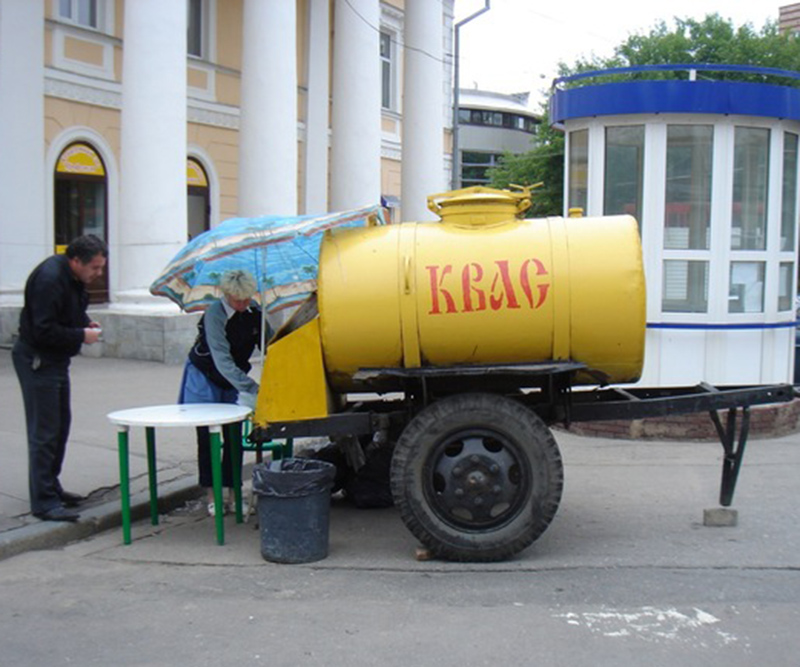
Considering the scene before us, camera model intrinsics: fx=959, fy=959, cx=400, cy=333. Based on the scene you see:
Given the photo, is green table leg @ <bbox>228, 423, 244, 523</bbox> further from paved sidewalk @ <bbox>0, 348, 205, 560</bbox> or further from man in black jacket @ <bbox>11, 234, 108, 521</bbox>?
man in black jacket @ <bbox>11, 234, 108, 521</bbox>

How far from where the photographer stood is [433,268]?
5.34 m

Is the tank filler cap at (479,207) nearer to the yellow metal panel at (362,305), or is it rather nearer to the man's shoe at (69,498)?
the yellow metal panel at (362,305)

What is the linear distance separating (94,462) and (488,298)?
3772 mm

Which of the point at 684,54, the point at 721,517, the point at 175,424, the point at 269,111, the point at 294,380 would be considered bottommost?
the point at 721,517

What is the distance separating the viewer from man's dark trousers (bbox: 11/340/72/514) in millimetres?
5816

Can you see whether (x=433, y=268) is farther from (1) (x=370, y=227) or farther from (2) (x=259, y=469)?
(2) (x=259, y=469)

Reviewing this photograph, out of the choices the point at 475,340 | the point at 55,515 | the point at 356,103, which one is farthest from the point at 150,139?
the point at 475,340

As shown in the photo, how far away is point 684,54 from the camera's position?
1326 inches

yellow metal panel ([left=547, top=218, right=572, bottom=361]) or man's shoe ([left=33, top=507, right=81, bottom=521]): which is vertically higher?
yellow metal panel ([left=547, top=218, right=572, bottom=361])

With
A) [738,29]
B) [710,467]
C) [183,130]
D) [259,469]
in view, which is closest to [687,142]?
[710,467]

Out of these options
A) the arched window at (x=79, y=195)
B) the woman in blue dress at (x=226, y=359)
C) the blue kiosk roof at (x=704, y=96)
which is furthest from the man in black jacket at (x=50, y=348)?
the arched window at (x=79, y=195)

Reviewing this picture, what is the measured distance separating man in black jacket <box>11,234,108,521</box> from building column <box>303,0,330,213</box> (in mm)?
14633

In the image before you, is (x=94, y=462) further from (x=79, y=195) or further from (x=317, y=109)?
(x=317, y=109)

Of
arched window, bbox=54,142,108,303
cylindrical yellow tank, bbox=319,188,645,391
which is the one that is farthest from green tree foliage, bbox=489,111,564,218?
cylindrical yellow tank, bbox=319,188,645,391
